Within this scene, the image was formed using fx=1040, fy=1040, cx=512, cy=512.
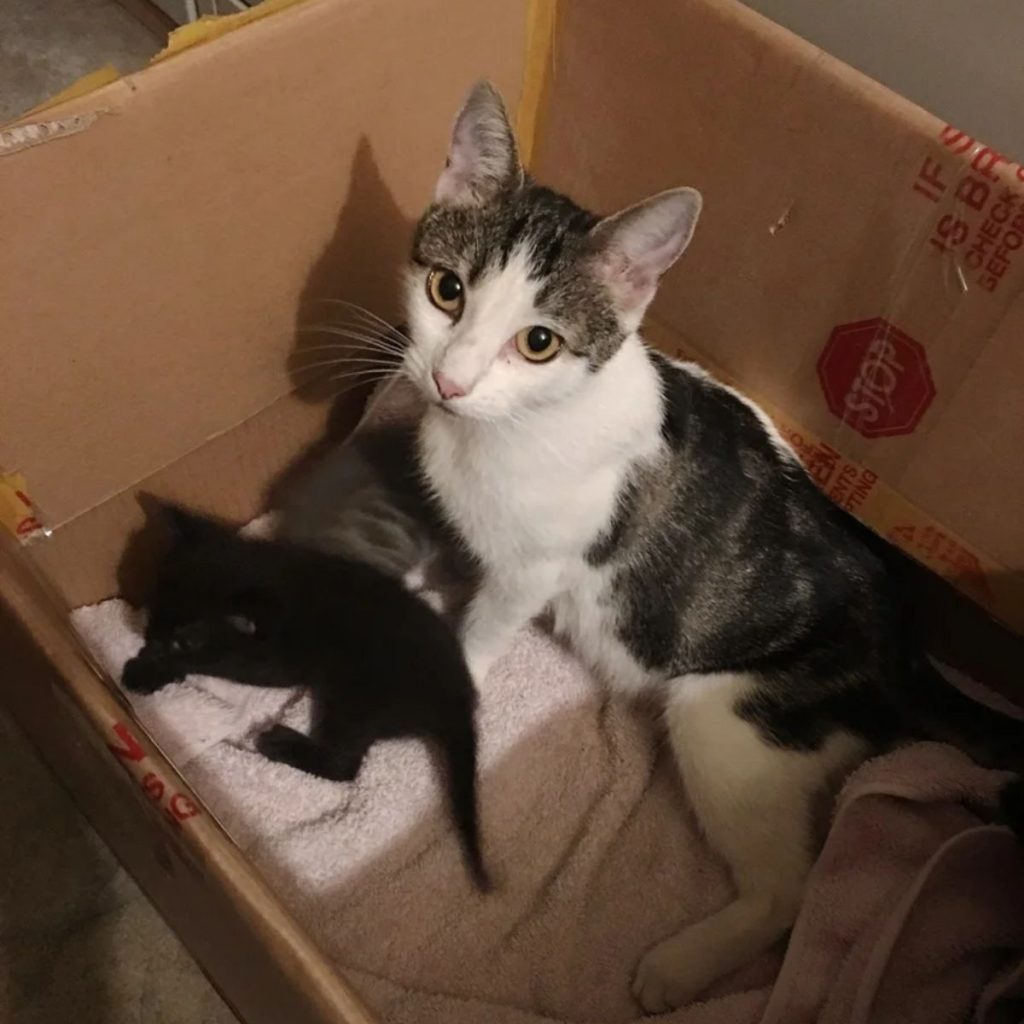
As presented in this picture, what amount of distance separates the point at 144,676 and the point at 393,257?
0.62 metres

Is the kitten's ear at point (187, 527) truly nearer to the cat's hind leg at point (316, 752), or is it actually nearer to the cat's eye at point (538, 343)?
the cat's hind leg at point (316, 752)

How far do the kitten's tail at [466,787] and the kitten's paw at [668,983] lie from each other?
8.5 inches

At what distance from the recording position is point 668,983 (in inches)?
44.8

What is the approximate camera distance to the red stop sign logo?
3.87 feet

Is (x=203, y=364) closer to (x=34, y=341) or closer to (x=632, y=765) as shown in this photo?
(x=34, y=341)

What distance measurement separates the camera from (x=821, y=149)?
114 cm

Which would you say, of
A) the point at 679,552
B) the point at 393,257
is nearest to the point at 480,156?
the point at 393,257

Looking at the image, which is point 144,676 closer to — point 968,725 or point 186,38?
point 186,38

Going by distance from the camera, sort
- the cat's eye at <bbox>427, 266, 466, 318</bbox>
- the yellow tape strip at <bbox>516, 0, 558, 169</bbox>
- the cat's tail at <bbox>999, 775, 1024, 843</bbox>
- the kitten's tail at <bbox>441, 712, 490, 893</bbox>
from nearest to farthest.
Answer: the cat's eye at <bbox>427, 266, 466, 318</bbox>, the cat's tail at <bbox>999, 775, 1024, 843</bbox>, the kitten's tail at <bbox>441, 712, 490, 893</bbox>, the yellow tape strip at <bbox>516, 0, 558, 169</bbox>

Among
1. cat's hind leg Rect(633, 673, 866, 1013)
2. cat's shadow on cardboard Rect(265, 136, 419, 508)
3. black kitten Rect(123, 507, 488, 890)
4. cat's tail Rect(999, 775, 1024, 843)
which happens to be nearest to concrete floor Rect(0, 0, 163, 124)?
cat's shadow on cardboard Rect(265, 136, 419, 508)

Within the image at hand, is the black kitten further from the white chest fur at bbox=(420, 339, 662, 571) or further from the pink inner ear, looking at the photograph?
the pink inner ear

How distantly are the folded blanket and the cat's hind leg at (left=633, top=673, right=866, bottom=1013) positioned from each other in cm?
3

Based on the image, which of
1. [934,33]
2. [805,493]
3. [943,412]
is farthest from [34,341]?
[934,33]

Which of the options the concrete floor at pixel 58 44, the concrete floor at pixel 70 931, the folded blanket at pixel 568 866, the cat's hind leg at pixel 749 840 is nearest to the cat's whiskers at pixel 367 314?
the folded blanket at pixel 568 866
